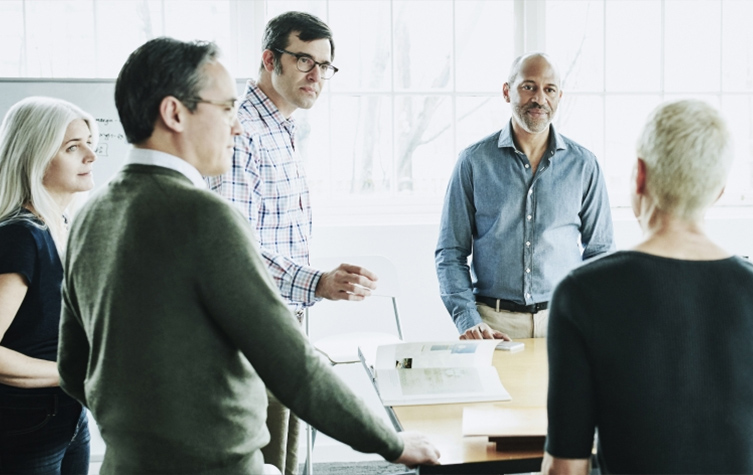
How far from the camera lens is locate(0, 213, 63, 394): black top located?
6.52 feet

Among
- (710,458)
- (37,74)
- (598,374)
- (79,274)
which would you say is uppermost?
(37,74)

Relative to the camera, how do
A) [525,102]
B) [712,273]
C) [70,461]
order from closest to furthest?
[712,273] < [70,461] < [525,102]

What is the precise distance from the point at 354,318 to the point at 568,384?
2.69 metres

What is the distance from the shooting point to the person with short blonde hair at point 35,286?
199 cm

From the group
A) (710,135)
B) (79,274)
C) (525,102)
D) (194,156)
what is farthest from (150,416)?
(525,102)

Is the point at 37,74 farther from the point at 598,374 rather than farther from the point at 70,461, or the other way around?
the point at 598,374

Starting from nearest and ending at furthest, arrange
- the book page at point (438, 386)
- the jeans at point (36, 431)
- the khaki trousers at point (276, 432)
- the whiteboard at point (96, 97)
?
the book page at point (438, 386), the jeans at point (36, 431), the khaki trousers at point (276, 432), the whiteboard at point (96, 97)

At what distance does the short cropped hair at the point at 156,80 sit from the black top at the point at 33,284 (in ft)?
2.69

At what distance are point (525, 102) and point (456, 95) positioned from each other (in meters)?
1.24

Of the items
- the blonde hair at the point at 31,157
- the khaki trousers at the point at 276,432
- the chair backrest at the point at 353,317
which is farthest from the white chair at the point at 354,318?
the blonde hair at the point at 31,157

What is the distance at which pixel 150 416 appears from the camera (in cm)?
130

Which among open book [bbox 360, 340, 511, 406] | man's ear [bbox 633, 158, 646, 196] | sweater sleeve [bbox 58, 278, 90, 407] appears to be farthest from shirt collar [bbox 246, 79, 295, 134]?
man's ear [bbox 633, 158, 646, 196]

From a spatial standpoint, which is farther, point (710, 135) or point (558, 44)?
point (558, 44)

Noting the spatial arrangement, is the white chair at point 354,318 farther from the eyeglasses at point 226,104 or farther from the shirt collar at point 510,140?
the eyeglasses at point 226,104
